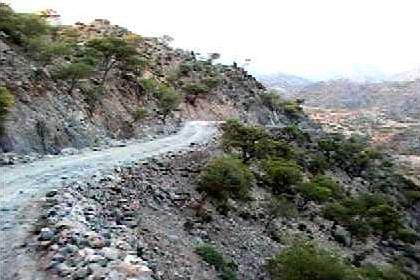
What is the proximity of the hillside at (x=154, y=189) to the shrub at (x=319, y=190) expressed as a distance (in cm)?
20

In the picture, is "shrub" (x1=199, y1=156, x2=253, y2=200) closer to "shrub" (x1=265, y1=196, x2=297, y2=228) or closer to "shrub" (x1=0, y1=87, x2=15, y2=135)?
"shrub" (x1=265, y1=196, x2=297, y2=228)

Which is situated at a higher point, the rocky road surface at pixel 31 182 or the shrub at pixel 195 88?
the shrub at pixel 195 88

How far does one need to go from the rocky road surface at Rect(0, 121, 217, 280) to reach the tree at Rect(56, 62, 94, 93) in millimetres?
7582

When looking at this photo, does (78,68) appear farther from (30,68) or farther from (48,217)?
(48,217)

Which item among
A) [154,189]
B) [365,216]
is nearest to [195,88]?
[365,216]

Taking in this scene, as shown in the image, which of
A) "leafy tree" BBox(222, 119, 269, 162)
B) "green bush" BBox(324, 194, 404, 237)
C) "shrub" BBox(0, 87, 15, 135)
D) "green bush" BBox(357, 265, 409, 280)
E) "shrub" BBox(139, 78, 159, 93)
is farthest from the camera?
"shrub" BBox(139, 78, 159, 93)

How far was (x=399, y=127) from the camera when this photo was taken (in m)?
198

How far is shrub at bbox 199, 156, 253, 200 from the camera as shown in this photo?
31.0 meters

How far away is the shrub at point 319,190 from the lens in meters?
43.5

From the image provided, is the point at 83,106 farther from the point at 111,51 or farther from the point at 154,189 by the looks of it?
the point at 154,189

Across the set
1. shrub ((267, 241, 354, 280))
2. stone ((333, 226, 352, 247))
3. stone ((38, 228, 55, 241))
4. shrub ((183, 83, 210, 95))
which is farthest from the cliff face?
stone ((38, 228, 55, 241))

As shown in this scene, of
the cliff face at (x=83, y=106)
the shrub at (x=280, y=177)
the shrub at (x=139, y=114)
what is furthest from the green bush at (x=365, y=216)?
the shrub at (x=139, y=114)

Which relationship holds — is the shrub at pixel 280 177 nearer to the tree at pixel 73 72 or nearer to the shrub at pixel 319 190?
the shrub at pixel 319 190

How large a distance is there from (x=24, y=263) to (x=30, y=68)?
1178 inches
